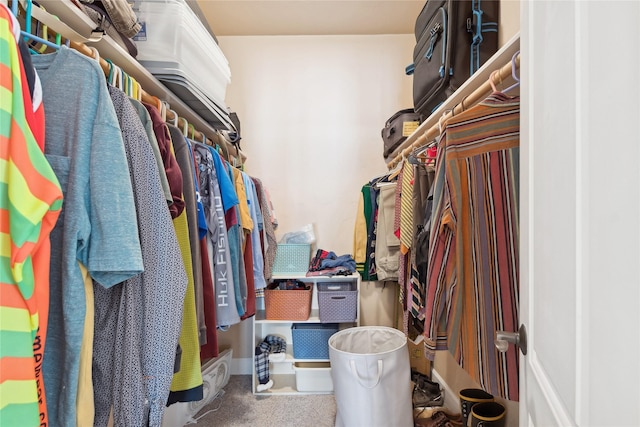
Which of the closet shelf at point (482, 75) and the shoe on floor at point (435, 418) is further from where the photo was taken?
the shoe on floor at point (435, 418)

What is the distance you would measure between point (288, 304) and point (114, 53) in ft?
5.41

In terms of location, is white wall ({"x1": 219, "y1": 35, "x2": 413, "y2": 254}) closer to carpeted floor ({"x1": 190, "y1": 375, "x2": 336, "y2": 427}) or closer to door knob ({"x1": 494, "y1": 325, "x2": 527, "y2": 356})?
carpeted floor ({"x1": 190, "y1": 375, "x2": 336, "y2": 427})

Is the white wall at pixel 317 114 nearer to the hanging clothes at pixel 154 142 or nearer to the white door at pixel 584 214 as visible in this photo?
the hanging clothes at pixel 154 142

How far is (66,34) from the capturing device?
2.75 feet

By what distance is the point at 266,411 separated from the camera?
190cm

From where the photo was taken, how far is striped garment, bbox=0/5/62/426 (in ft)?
1.51

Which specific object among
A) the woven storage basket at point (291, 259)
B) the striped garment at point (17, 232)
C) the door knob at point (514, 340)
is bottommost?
the woven storage basket at point (291, 259)

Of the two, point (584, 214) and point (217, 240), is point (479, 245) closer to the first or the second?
point (584, 214)

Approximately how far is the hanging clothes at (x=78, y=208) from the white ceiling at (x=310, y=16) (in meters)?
1.92

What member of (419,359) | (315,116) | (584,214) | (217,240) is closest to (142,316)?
(217,240)

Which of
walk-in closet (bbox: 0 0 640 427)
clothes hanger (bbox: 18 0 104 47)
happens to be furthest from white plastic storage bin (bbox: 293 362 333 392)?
clothes hanger (bbox: 18 0 104 47)

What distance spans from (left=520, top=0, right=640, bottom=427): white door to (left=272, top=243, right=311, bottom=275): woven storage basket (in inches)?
70.8

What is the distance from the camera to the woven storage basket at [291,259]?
7.57 ft

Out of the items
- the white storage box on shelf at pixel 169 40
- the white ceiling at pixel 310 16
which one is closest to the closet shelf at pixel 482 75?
the white storage box on shelf at pixel 169 40
